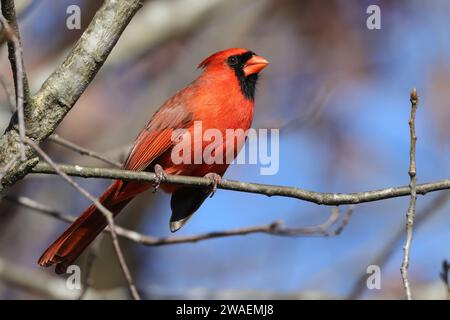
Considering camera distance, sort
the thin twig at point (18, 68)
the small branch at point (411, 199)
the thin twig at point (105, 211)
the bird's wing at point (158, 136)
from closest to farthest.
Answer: the thin twig at point (105, 211), the thin twig at point (18, 68), the small branch at point (411, 199), the bird's wing at point (158, 136)

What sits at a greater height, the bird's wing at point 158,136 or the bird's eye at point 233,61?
the bird's eye at point 233,61

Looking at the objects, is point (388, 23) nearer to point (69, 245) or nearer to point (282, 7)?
point (282, 7)

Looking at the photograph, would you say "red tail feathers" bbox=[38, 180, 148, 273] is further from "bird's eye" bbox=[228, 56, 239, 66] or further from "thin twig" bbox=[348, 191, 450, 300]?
"thin twig" bbox=[348, 191, 450, 300]

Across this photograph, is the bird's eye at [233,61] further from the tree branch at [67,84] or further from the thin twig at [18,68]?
the thin twig at [18,68]

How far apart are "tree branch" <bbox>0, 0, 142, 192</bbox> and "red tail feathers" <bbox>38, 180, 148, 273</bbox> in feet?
3.08

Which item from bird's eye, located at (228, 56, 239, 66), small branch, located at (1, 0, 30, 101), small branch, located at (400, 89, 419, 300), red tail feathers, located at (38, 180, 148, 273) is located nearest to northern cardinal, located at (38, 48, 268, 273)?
red tail feathers, located at (38, 180, 148, 273)

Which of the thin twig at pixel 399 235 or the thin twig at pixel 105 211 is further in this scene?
the thin twig at pixel 399 235

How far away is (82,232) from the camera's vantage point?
11.4 ft

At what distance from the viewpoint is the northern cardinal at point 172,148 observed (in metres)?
3.45

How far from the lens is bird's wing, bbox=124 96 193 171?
3.60 meters

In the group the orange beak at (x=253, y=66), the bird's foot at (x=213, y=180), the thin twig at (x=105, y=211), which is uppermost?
the orange beak at (x=253, y=66)

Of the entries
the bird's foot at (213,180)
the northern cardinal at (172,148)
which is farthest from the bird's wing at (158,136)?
the bird's foot at (213,180)

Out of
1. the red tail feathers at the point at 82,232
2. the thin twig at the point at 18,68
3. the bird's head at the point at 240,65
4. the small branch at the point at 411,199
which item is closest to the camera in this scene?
the thin twig at the point at 18,68
